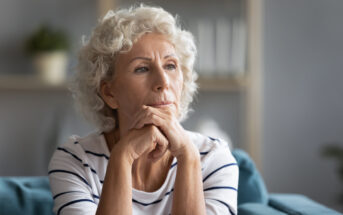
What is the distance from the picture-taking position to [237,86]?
10.9 ft

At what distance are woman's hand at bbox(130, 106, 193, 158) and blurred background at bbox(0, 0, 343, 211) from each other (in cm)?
193

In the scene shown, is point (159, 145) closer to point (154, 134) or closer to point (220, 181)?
point (154, 134)

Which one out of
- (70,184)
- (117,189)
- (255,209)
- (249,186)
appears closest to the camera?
(117,189)

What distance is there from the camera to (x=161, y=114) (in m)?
1.38

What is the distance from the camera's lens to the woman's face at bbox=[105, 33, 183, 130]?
1416 millimetres

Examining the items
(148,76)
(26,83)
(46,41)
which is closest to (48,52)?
(46,41)

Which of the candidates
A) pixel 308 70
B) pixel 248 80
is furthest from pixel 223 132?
pixel 308 70

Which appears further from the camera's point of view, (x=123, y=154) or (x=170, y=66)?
(x=170, y=66)

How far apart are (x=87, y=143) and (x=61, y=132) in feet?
6.90

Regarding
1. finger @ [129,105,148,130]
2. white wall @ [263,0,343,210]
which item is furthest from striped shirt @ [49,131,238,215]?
white wall @ [263,0,343,210]

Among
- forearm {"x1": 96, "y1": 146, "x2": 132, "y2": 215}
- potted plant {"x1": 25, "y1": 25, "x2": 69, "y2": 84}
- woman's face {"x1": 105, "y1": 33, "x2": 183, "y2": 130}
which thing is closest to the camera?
forearm {"x1": 96, "y1": 146, "x2": 132, "y2": 215}

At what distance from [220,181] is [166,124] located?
26cm

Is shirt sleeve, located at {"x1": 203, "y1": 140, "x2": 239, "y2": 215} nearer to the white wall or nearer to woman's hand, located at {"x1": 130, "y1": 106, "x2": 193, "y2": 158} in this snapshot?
woman's hand, located at {"x1": 130, "y1": 106, "x2": 193, "y2": 158}

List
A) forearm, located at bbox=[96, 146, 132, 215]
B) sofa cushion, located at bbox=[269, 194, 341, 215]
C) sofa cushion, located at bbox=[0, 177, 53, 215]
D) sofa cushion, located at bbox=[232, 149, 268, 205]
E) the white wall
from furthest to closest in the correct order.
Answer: the white wall, sofa cushion, located at bbox=[232, 149, 268, 205], sofa cushion, located at bbox=[0, 177, 53, 215], sofa cushion, located at bbox=[269, 194, 341, 215], forearm, located at bbox=[96, 146, 132, 215]
